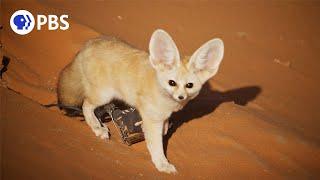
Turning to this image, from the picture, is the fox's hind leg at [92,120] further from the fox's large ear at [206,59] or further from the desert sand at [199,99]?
the fox's large ear at [206,59]

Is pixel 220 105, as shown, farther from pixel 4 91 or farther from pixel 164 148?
pixel 4 91

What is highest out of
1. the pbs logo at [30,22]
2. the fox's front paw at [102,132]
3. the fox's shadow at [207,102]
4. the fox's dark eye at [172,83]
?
the fox's dark eye at [172,83]

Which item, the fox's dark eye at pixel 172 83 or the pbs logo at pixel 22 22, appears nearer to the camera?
the fox's dark eye at pixel 172 83

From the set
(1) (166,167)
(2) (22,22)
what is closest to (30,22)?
(2) (22,22)

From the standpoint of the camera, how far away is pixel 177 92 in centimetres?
293

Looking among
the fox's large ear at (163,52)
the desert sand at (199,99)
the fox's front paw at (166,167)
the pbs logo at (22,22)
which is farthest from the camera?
the pbs logo at (22,22)

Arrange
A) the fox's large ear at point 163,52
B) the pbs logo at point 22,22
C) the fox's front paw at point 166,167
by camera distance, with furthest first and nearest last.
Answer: the pbs logo at point 22,22 < the fox's front paw at point 166,167 < the fox's large ear at point 163,52

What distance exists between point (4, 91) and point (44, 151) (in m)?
0.81

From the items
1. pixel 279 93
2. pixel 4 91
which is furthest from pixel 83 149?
pixel 279 93

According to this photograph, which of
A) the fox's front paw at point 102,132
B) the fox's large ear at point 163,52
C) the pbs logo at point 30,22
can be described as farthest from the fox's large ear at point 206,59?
the pbs logo at point 30,22

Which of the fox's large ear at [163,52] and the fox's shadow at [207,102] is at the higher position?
the fox's large ear at [163,52]

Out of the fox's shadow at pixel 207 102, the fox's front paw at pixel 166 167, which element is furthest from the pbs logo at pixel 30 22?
the fox's front paw at pixel 166 167

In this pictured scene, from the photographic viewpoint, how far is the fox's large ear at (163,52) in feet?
9.53

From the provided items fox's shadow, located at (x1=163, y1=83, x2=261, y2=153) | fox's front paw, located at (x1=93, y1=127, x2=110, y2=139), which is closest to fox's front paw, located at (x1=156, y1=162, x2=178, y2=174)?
fox's shadow, located at (x1=163, y1=83, x2=261, y2=153)
